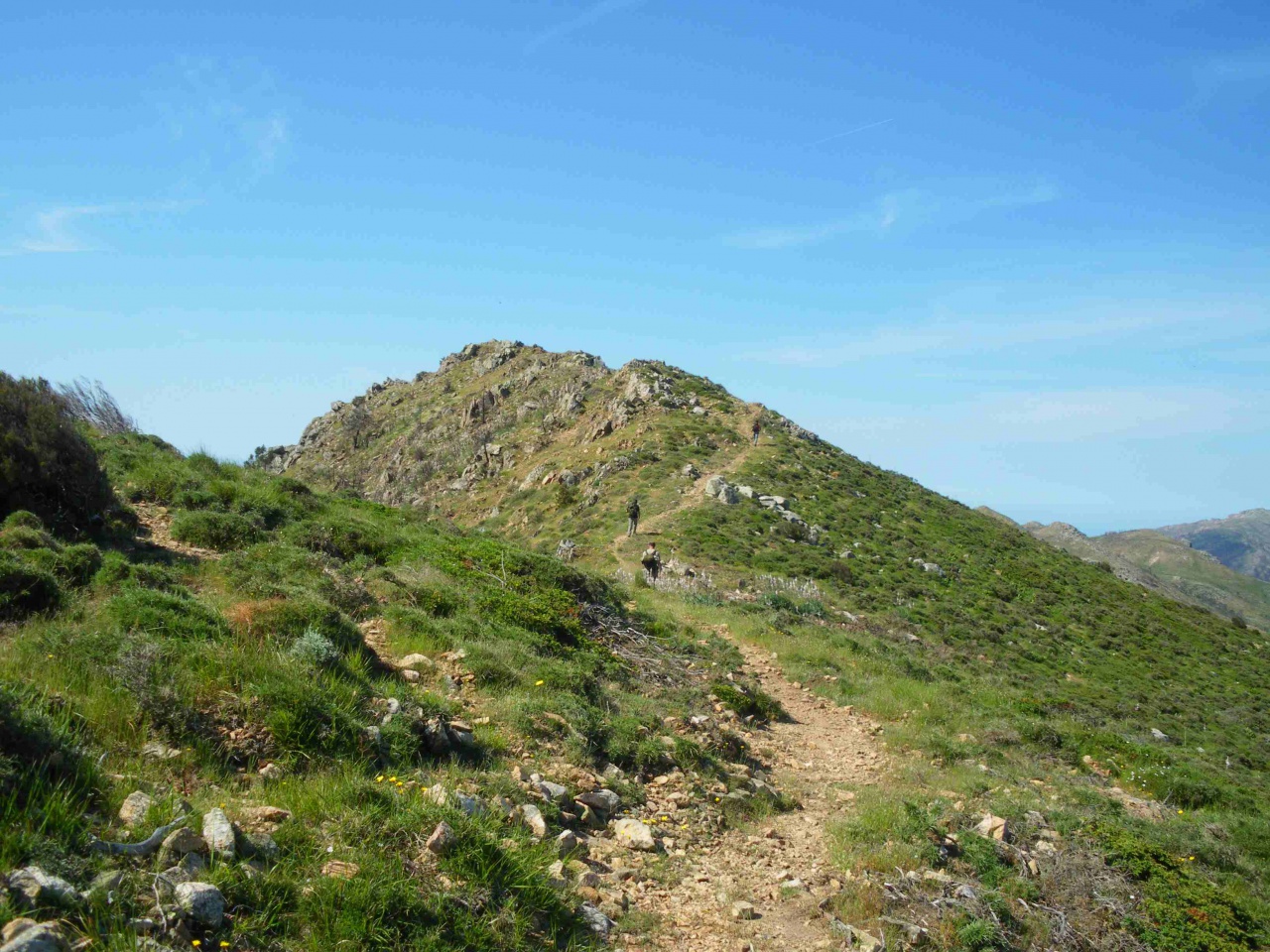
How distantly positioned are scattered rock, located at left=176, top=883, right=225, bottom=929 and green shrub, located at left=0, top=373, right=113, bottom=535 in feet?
26.0

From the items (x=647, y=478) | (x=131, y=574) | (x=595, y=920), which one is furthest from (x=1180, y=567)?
(x=131, y=574)

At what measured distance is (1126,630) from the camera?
34.0 meters

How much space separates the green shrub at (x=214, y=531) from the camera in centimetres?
1120

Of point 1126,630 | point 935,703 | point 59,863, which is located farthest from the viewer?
point 1126,630

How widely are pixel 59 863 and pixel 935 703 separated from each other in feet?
44.4

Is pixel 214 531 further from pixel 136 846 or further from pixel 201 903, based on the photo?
pixel 201 903

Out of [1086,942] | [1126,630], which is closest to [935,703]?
[1086,942]

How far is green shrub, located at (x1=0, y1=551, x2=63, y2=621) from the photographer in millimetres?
7043

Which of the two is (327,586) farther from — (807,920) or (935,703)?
(935,703)

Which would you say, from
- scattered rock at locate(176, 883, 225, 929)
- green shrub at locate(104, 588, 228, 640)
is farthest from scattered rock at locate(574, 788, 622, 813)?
green shrub at locate(104, 588, 228, 640)

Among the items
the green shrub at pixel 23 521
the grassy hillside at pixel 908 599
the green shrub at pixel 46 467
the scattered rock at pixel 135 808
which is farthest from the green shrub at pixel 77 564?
the grassy hillside at pixel 908 599

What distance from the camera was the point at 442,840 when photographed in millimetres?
5211

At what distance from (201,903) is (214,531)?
8.60m

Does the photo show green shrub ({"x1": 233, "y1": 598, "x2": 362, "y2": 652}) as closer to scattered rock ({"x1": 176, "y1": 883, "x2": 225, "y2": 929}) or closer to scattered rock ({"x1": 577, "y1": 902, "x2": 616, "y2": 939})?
scattered rock ({"x1": 176, "y1": 883, "x2": 225, "y2": 929})
